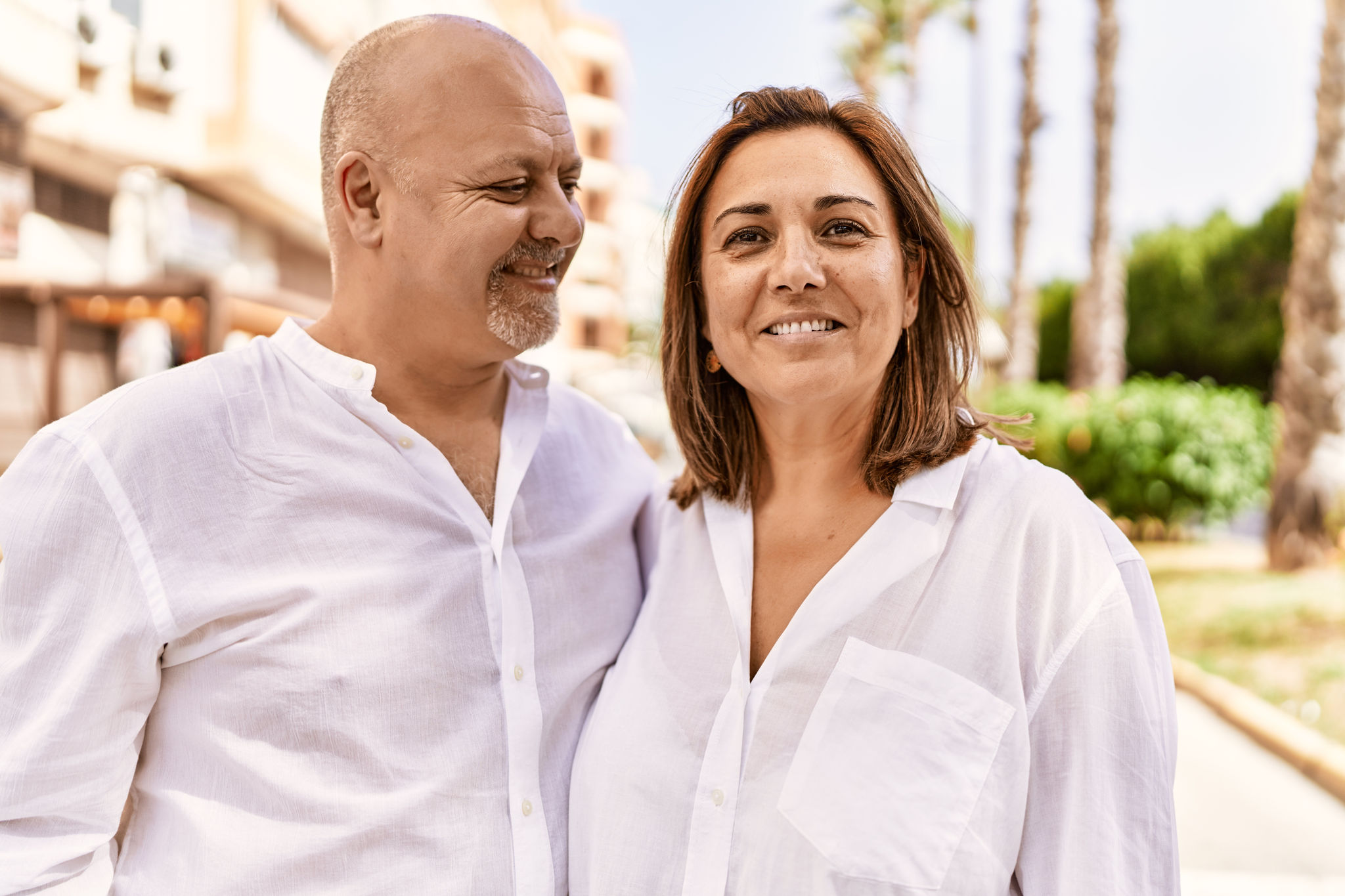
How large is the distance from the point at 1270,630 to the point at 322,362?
25.2 ft

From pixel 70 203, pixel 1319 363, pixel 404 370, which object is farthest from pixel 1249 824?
pixel 70 203

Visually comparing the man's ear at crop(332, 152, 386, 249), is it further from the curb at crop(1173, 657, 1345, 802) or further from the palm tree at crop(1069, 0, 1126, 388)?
the palm tree at crop(1069, 0, 1126, 388)

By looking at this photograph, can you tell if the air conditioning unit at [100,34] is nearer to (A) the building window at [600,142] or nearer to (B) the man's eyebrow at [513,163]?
(B) the man's eyebrow at [513,163]

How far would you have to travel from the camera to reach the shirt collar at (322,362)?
2.28m

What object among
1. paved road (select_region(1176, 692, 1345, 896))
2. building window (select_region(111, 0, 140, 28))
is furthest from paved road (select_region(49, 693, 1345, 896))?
building window (select_region(111, 0, 140, 28))

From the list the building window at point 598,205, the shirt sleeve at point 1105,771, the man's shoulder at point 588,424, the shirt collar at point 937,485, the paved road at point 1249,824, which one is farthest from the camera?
the building window at point 598,205

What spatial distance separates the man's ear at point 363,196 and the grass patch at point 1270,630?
613cm

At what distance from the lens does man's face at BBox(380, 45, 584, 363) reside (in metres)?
2.34

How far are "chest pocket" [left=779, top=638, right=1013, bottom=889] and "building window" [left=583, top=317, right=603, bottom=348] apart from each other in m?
51.4

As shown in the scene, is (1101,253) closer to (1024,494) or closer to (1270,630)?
(1270,630)

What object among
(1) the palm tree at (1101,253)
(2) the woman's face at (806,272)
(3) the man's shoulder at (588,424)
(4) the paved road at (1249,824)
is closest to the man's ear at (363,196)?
(3) the man's shoulder at (588,424)

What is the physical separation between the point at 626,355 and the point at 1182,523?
145 ft

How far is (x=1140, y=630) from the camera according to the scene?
185 cm

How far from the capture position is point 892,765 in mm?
1862
